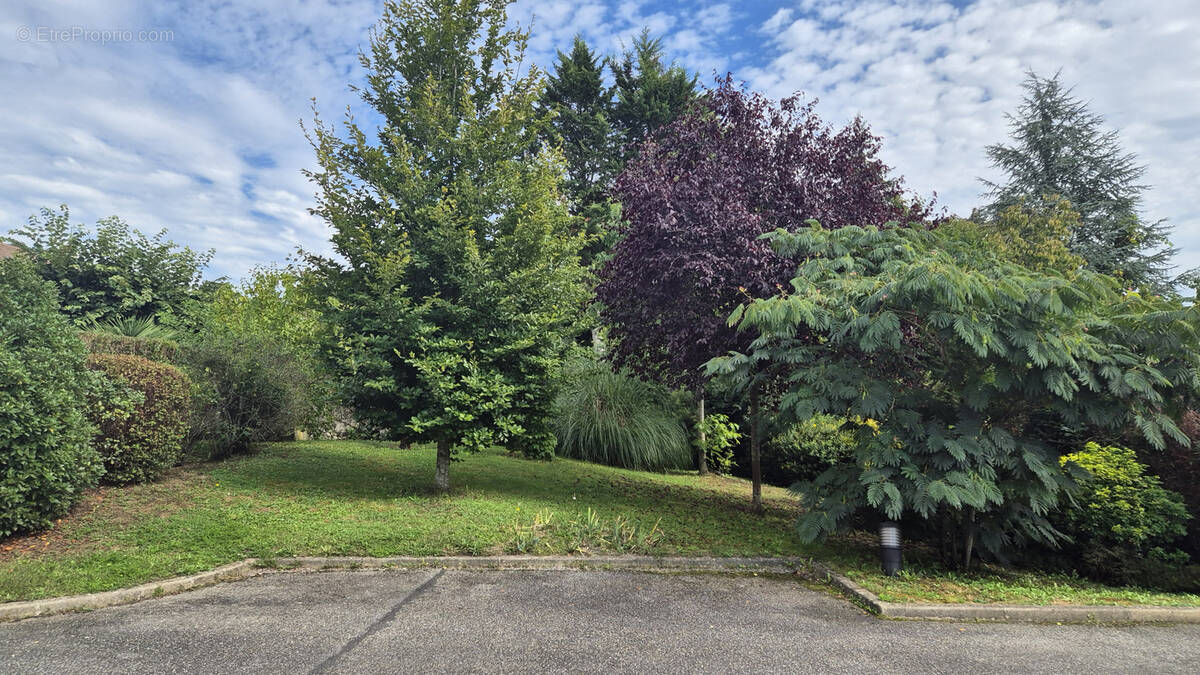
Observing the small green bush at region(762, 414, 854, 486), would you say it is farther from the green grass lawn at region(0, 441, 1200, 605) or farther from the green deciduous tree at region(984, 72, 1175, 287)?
the green deciduous tree at region(984, 72, 1175, 287)

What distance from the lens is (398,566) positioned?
535cm

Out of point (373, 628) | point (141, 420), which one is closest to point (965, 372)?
point (373, 628)

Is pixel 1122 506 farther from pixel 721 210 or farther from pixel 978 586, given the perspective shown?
pixel 721 210

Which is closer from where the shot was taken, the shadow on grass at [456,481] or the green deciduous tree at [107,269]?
the shadow on grass at [456,481]

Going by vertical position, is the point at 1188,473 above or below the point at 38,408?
Result: above

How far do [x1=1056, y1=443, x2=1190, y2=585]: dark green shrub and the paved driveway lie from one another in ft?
4.44

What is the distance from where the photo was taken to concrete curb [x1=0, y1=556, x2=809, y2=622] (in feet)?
13.6

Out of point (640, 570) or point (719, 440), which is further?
point (719, 440)

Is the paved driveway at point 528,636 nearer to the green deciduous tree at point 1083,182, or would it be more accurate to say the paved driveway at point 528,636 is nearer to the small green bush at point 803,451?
the small green bush at point 803,451

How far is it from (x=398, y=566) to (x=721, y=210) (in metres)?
5.17

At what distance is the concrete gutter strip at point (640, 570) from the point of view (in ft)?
13.8

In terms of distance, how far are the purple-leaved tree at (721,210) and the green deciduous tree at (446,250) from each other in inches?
45.5

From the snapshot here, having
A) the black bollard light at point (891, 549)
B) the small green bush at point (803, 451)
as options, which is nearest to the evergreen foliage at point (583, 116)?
the small green bush at point (803, 451)

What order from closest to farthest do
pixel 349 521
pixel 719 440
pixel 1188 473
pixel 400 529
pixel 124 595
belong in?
pixel 124 595 < pixel 1188 473 < pixel 400 529 < pixel 349 521 < pixel 719 440
